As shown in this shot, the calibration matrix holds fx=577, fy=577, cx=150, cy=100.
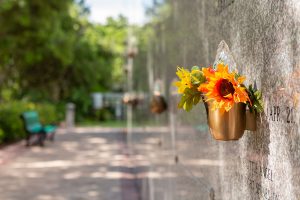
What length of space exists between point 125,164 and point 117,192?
4118 mm

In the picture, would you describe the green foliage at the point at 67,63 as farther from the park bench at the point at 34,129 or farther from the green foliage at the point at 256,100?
the green foliage at the point at 256,100

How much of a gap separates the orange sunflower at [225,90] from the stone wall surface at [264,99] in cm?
9

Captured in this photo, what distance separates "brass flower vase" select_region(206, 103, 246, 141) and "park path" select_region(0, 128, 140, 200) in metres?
6.78

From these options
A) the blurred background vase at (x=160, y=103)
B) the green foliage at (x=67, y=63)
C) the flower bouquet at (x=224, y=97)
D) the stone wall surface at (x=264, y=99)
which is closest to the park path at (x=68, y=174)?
the blurred background vase at (x=160, y=103)

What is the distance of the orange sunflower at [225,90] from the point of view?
172 cm

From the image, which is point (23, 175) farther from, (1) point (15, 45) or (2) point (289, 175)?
(1) point (15, 45)

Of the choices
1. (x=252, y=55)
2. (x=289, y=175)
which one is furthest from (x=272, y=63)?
(x=289, y=175)

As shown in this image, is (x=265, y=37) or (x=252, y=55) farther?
(x=252, y=55)

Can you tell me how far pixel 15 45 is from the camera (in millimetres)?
23672

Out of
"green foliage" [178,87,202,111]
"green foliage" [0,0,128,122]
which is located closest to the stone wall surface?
"green foliage" [178,87,202,111]

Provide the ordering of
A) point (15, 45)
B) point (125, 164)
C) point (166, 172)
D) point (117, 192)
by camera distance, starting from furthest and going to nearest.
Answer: point (15, 45) → point (125, 164) → point (117, 192) → point (166, 172)

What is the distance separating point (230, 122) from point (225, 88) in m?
0.15

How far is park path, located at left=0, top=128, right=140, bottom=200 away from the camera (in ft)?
29.2

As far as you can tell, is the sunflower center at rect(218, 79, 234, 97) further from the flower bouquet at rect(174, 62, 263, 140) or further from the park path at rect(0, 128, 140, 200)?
the park path at rect(0, 128, 140, 200)
